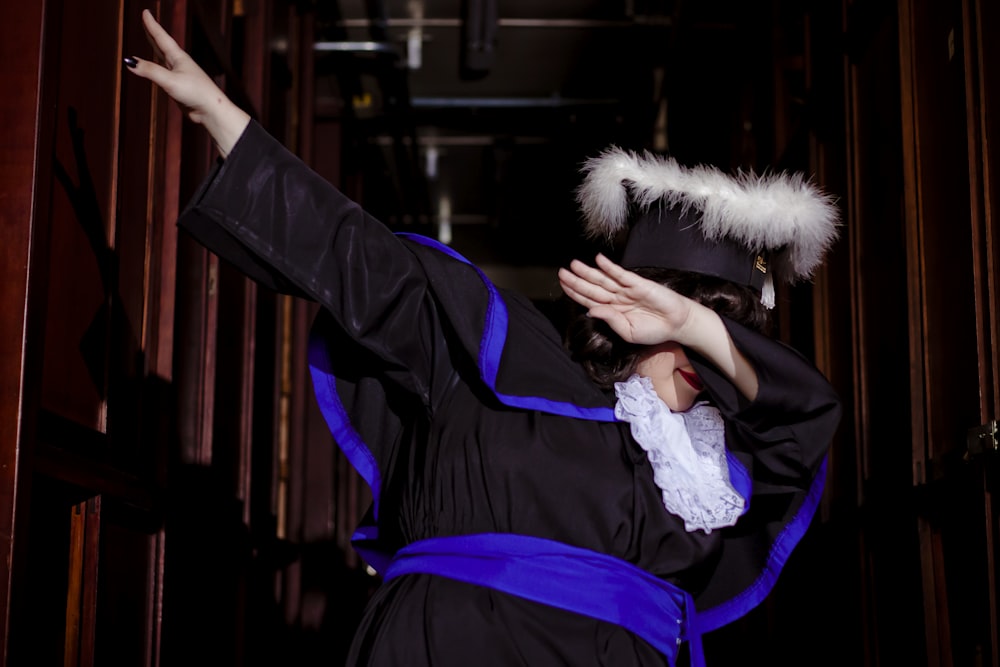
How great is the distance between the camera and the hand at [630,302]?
1.78m

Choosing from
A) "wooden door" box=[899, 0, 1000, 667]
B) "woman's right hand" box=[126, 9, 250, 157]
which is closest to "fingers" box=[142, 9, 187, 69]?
Result: "woman's right hand" box=[126, 9, 250, 157]

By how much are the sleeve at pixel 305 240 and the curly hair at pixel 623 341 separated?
1.06ft

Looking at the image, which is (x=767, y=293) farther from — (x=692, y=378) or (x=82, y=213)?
(x=82, y=213)

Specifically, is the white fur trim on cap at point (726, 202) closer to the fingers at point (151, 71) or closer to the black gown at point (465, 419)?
the black gown at point (465, 419)

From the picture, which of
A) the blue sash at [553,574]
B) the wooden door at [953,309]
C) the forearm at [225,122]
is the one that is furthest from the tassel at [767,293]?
the forearm at [225,122]

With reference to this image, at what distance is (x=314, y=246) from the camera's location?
5.64ft

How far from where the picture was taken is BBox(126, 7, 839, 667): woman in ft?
5.69

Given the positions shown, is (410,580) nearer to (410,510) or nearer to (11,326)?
(410,510)

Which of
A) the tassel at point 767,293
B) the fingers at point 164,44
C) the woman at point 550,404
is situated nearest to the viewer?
the fingers at point 164,44

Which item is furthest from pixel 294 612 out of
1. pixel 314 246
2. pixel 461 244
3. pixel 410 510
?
pixel 461 244

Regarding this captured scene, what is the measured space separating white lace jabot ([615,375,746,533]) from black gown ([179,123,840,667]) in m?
0.03

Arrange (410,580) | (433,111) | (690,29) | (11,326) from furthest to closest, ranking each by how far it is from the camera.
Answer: (433,111) → (690,29) → (410,580) → (11,326)

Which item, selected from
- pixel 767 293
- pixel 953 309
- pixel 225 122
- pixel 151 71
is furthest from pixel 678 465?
pixel 151 71

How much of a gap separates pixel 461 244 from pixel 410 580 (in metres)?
6.28
